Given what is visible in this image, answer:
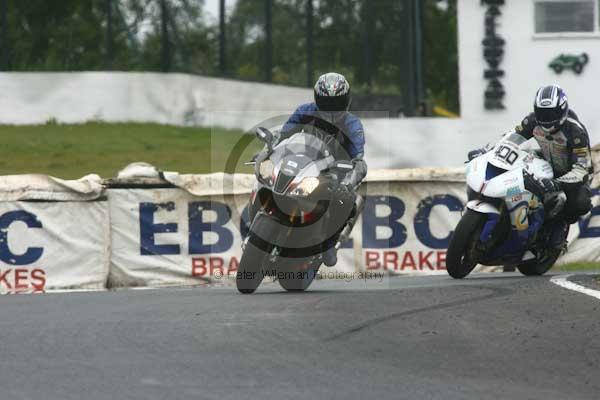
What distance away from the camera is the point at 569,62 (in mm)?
25750

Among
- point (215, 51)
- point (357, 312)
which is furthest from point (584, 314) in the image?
point (215, 51)

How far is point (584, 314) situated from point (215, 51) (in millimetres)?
20565

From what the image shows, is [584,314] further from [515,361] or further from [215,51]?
[215,51]

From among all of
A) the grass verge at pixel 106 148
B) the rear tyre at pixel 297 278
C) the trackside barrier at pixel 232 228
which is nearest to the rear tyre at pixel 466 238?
the rear tyre at pixel 297 278

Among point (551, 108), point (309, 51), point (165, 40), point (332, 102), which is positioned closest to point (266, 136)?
point (332, 102)

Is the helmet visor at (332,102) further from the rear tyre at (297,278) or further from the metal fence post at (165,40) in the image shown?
the metal fence post at (165,40)

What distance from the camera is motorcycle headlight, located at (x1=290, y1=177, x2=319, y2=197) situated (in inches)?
399

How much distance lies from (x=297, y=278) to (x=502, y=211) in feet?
6.72

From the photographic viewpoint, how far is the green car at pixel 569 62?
1012 inches

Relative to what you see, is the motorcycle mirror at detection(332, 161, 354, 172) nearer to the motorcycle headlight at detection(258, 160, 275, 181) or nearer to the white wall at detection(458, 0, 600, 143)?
the motorcycle headlight at detection(258, 160, 275, 181)

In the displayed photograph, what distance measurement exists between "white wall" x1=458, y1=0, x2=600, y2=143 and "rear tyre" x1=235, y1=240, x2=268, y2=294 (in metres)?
15.5

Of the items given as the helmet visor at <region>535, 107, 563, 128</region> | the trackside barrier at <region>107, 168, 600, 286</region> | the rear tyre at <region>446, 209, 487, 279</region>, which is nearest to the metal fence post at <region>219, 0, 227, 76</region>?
the trackside barrier at <region>107, 168, 600, 286</region>

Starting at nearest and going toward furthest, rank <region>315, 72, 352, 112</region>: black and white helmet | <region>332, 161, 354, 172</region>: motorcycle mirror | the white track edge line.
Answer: the white track edge line → <region>332, 161, 354, 172</region>: motorcycle mirror → <region>315, 72, 352, 112</region>: black and white helmet

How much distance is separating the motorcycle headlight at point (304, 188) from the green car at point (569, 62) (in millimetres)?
16411
